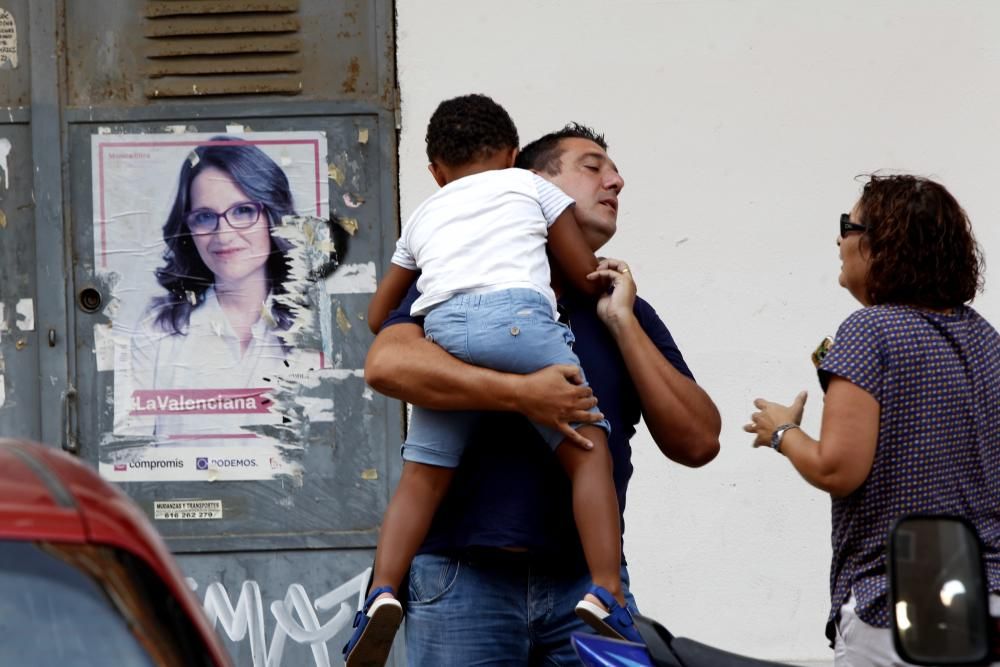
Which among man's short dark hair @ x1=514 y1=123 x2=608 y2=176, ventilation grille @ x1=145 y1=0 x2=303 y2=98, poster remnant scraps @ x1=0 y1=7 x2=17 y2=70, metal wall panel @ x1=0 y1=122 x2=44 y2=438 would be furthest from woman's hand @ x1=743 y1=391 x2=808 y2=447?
poster remnant scraps @ x1=0 y1=7 x2=17 y2=70

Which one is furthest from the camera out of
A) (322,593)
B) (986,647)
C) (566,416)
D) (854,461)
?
(322,593)

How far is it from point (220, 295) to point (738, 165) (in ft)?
6.48

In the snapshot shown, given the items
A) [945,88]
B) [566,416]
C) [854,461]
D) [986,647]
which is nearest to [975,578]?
[986,647]

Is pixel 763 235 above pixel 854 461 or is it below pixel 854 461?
above

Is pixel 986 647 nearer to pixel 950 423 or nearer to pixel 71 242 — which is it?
pixel 950 423

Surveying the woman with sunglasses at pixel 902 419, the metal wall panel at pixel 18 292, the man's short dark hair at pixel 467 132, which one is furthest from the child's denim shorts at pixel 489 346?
the metal wall panel at pixel 18 292

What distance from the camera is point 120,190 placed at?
4957 millimetres

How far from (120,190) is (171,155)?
0.23 metres

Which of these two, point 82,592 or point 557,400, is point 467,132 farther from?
point 82,592

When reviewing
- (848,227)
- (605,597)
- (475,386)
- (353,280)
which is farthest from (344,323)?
(848,227)

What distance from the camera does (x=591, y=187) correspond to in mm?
3236

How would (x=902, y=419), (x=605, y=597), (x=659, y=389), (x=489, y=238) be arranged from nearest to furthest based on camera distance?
(x=902, y=419) → (x=605, y=597) → (x=659, y=389) → (x=489, y=238)

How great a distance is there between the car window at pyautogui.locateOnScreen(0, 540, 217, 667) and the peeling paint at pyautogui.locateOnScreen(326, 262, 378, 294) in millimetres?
3210

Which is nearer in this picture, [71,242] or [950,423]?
[950,423]
